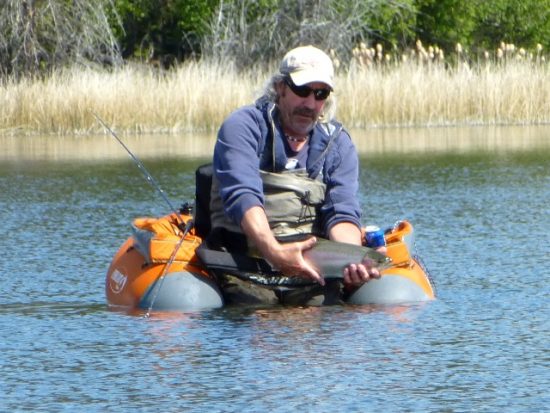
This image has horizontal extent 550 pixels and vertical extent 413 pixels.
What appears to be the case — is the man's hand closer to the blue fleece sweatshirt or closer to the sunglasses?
the blue fleece sweatshirt

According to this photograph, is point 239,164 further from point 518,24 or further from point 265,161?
point 518,24

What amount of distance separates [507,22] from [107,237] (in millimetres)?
32936

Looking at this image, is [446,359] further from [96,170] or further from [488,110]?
[488,110]

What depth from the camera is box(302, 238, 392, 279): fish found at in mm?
7469

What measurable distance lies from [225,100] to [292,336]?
16.7 meters

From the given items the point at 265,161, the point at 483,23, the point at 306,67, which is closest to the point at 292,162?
the point at 265,161

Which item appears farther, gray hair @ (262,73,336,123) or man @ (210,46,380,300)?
gray hair @ (262,73,336,123)

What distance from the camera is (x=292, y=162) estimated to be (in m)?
7.95

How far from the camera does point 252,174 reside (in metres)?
7.70

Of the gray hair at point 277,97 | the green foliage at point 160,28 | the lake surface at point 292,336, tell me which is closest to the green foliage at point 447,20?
the green foliage at point 160,28

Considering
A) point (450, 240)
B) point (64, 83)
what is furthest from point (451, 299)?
point (64, 83)

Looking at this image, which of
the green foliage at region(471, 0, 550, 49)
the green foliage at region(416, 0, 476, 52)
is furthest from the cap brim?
the green foliage at region(471, 0, 550, 49)

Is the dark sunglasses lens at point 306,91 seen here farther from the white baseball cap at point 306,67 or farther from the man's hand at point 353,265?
the man's hand at point 353,265

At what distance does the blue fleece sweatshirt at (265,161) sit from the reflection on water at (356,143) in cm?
1055
